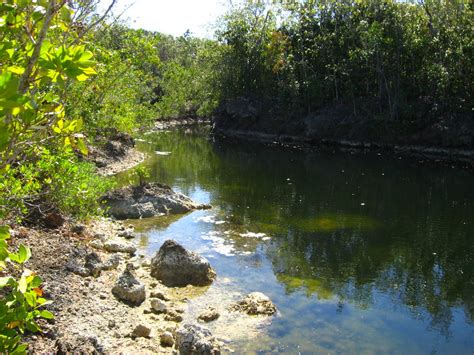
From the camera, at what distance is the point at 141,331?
893cm

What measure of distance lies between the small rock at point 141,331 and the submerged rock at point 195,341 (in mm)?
622

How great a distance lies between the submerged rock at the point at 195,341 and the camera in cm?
840

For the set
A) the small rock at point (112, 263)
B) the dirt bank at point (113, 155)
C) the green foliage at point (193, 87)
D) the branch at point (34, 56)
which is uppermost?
the green foliage at point (193, 87)

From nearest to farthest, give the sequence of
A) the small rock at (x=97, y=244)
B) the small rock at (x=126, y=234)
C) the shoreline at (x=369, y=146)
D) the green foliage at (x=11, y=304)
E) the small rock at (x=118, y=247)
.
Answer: the green foliage at (x=11, y=304)
the small rock at (x=97, y=244)
the small rock at (x=118, y=247)
the small rock at (x=126, y=234)
the shoreline at (x=369, y=146)

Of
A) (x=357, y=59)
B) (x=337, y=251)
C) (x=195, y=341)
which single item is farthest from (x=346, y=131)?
(x=195, y=341)

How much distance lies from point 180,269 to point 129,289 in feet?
6.58

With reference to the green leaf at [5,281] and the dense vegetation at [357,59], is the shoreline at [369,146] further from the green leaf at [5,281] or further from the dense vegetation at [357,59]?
the green leaf at [5,281]

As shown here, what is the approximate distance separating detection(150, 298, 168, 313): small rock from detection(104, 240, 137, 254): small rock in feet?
11.4

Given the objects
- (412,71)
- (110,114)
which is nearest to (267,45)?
(412,71)

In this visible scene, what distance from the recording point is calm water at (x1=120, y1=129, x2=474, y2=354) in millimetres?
9930

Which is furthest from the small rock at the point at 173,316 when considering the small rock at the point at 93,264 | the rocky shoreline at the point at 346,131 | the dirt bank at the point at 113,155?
the rocky shoreline at the point at 346,131

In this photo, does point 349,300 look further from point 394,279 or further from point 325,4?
point 325,4

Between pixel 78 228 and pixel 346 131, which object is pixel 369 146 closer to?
pixel 346 131

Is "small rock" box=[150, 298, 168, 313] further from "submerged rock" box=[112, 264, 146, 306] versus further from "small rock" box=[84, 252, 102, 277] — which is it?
"small rock" box=[84, 252, 102, 277]
